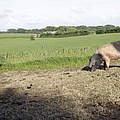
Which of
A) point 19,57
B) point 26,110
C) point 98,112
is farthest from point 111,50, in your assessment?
point 19,57

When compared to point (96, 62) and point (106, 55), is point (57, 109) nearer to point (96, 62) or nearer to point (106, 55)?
point (96, 62)

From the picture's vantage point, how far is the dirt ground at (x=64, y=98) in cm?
507

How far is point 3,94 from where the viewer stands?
7258mm

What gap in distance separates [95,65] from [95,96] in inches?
133

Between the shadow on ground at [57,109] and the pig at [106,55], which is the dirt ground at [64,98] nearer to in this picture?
the shadow on ground at [57,109]

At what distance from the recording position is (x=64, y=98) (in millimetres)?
6191

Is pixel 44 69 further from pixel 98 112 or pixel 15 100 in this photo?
pixel 98 112

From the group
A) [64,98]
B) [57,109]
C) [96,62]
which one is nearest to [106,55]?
[96,62]

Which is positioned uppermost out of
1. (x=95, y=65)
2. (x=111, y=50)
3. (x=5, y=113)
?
(x=111, y=50)

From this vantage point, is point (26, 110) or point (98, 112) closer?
point (98, 112)

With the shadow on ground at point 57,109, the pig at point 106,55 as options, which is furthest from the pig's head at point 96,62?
the shadow on ground at point 57,109

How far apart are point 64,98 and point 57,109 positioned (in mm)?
828

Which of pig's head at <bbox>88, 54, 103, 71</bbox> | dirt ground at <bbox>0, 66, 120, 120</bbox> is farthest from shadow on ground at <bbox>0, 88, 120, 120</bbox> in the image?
pig's head at <bbox>88, 54, 103, 71</bbox>

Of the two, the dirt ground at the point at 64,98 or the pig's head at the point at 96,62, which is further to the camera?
the pig's head at the point at 96,62
